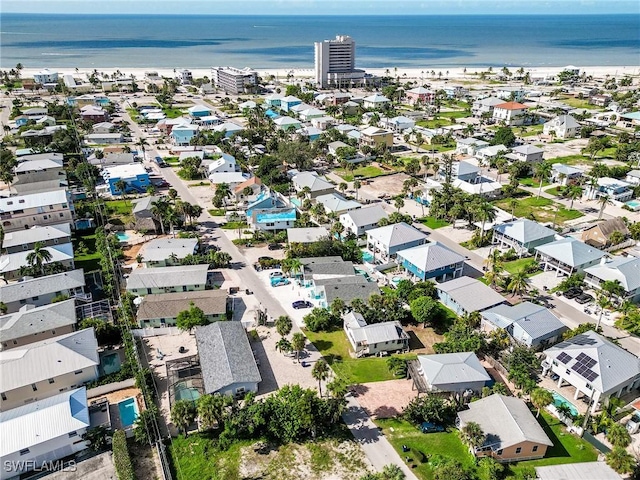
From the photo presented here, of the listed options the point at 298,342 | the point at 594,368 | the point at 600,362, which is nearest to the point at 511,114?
the point at 600,362

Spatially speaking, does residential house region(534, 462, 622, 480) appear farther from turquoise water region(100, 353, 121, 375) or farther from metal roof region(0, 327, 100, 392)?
metal roof region(0, 327, 100, 392)

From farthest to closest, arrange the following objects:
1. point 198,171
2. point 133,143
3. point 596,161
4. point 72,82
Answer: point 72,82, point 133,143, point 596,161, point 198,171

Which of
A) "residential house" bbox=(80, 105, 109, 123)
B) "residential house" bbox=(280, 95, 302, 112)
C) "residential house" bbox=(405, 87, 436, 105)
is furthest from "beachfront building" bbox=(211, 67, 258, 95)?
"residential house" bbox=(405, 87, 436, 105)

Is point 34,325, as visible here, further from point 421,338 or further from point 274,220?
point 421,338

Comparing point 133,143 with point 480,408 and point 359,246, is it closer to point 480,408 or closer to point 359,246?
point 359,246

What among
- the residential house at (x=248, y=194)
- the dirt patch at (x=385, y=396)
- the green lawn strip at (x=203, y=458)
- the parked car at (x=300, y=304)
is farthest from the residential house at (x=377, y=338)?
the residential house at (x=248, y=194)

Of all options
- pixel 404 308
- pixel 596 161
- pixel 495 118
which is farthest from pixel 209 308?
pixel 495 118
